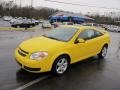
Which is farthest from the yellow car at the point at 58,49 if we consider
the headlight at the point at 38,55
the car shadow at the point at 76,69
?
the car shadow at the point at 76,69

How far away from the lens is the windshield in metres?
7.12

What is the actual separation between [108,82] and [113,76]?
709 millimetres

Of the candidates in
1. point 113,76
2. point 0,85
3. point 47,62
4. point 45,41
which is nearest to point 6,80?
point 0,85

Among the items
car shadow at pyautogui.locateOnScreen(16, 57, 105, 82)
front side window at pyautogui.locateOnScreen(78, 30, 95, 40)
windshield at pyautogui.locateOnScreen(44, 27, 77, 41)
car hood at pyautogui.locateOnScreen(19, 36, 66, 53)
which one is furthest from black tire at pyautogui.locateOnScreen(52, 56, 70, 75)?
front side window at pyautogui.locateOnScreen(78, 30, 95, 40)

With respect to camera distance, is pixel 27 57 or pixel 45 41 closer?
pixel 27 57

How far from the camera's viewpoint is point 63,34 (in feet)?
24.3

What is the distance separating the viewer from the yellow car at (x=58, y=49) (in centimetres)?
600

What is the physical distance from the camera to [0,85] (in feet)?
17.5

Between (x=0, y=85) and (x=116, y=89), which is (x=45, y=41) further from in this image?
(x=116, y=89)

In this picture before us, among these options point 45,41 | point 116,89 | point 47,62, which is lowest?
point 116,89

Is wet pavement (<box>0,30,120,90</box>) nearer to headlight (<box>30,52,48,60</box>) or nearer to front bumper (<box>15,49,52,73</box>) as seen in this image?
front bumper (<box>15,49,52,73</box>)

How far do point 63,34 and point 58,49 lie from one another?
1.21 meters

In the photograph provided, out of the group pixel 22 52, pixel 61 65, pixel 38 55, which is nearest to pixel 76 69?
pixel 61 65

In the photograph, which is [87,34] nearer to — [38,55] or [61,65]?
[61,65]
